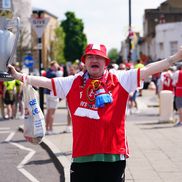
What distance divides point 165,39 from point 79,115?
60.4m

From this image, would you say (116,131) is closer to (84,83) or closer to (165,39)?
(84,83)

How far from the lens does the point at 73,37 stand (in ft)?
343

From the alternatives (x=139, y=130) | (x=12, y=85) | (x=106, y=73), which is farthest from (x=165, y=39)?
(x=106, y=73)

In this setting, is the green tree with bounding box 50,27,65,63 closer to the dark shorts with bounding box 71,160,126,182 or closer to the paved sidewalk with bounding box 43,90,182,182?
the paved sidewalk with bounding box 43,90,182,182

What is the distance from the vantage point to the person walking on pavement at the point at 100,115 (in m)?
4.68

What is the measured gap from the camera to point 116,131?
4734 mm

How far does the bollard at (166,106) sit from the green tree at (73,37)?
287 feet

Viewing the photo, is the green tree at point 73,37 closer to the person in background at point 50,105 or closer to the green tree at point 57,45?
the green tree at point 57,45

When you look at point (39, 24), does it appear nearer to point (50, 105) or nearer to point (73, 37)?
point (50, 105)

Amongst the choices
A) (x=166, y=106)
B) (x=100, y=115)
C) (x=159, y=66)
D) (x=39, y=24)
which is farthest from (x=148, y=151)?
(x=39, y=24)

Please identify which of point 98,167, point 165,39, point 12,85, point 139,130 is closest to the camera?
point 98,167

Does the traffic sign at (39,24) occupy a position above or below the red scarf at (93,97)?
above

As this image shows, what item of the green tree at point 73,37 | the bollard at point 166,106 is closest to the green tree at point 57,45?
the green tree at point 73,37

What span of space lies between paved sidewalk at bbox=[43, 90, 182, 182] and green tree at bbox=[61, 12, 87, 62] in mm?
88773
